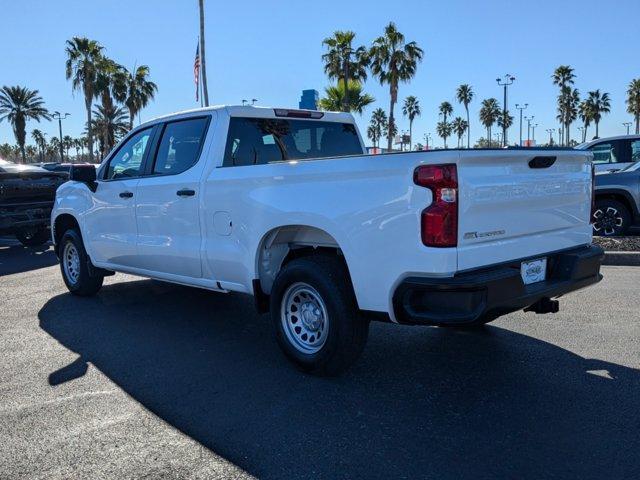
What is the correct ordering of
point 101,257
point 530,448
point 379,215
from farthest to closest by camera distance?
point 101,257 < point 379,215 < point 530,448

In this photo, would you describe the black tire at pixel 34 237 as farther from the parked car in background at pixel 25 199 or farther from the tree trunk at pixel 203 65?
the tree trunk at pixel 203 65

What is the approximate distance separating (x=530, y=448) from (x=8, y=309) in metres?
5.69

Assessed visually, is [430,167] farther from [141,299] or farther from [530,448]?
[141,299]

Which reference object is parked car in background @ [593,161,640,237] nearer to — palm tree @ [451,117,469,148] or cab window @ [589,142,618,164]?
cab window @ [589,142,618,164]

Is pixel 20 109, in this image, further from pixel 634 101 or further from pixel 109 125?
pixel 634 101

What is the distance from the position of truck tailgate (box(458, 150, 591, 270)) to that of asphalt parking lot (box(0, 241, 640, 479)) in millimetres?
943

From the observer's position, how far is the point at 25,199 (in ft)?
35.7

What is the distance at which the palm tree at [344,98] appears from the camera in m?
24.5

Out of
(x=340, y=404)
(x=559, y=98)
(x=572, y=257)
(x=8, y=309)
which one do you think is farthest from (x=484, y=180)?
(x=559, y=98)

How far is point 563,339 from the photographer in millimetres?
4949

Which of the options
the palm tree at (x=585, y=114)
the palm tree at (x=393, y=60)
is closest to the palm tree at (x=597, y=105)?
the palm tree at (x=585, y=114)

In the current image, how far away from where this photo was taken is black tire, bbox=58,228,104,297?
682cm

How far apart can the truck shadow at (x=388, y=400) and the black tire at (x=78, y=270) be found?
1236 mm

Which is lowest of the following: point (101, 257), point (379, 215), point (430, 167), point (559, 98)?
point (101, 257)
